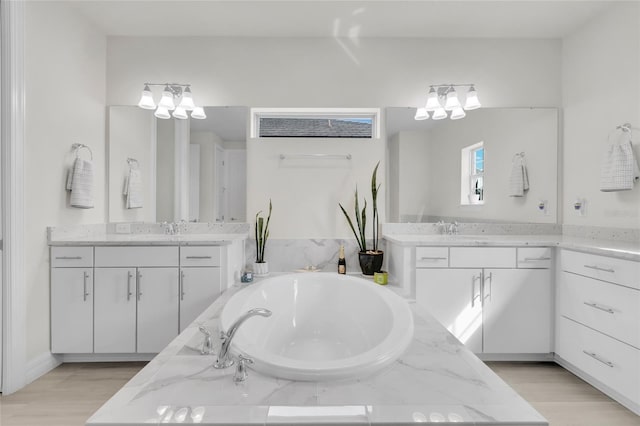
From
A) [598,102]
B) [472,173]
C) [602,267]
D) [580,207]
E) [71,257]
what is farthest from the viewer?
[472,173]

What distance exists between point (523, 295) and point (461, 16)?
2115 mm

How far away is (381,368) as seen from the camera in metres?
1.13

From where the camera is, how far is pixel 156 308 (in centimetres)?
230

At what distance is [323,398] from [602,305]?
1.91m

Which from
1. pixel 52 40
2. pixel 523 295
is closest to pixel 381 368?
pixel 523 295

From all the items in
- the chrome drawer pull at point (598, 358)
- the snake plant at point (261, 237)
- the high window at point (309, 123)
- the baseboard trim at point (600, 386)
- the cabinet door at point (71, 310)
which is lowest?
the baseboard trim at point (600, 386)

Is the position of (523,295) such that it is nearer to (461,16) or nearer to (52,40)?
(461,16)

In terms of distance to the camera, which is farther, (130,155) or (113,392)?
(130,155)

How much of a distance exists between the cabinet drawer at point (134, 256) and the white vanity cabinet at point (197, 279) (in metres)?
0.10

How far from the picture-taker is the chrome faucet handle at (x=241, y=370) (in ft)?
3.50

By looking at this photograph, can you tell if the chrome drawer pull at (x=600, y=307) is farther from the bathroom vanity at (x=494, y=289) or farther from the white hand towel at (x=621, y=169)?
the white hand towel at (x=621, y=169)

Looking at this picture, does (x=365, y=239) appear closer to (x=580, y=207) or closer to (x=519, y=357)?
(x=519, y=357)

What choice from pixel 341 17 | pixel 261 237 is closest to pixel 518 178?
pixel 341 17

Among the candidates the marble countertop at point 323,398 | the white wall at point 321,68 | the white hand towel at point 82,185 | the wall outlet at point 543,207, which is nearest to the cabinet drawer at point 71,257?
the white hand towel at point 82,185
